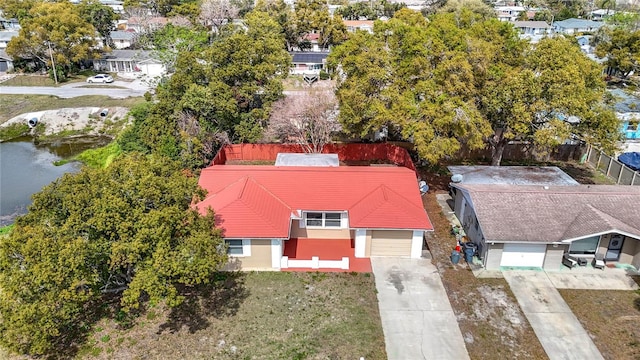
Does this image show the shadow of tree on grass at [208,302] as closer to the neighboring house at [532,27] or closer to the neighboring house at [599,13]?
the neighboring house at [532,27]

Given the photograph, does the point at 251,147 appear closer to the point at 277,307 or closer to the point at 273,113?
the point at 273,113

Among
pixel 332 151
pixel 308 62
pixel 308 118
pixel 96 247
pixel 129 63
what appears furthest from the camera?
pixel 129 63

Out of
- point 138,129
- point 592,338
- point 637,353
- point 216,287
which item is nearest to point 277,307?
point 216,287

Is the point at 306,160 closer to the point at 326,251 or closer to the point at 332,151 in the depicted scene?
the point at 332,151

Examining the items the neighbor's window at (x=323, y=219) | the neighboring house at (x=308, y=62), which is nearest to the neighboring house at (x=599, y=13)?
the neighboring house at (x=308, y=62)

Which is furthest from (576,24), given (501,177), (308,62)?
(501,177)

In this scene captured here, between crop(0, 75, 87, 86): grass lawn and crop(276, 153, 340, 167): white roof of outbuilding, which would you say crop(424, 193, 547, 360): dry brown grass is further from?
crop(0, 75, 87, 86): grass lawn
